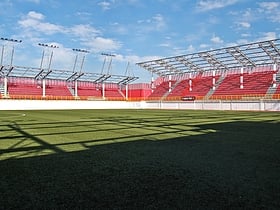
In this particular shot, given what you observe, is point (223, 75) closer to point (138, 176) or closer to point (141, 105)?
point (141, 105)

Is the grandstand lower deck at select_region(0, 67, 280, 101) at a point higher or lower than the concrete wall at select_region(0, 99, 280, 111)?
higher

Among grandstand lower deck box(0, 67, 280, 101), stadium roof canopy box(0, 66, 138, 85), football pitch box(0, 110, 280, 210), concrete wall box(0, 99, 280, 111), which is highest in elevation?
stadium roof canopy box(0, 66, 138, 85)

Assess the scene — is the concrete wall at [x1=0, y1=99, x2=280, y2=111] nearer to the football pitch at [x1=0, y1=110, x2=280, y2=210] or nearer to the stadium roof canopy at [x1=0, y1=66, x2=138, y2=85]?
the stadium roof canopy at [x1=0, y1=66, x2=138, y2=85]

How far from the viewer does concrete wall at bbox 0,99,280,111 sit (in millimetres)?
33888

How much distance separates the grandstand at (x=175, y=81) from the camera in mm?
39531

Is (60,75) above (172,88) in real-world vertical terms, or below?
above

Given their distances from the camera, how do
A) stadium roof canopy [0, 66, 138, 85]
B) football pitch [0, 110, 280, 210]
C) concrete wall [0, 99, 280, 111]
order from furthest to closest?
1. stadium roof canopy [0, 66, 138, 85]
2. concrete wall [0, 99, 280, 111]
3. football pitch [0, 110, 280, 210]

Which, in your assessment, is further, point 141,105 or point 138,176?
point 141,105

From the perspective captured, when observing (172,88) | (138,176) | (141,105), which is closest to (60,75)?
(141,105)

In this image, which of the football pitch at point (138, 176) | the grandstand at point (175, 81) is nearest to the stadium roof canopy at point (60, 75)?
the grandstand at point (175, 81)

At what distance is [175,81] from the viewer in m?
55.5

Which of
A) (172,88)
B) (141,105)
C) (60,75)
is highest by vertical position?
(60,75)

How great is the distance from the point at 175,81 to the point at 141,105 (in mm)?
9640

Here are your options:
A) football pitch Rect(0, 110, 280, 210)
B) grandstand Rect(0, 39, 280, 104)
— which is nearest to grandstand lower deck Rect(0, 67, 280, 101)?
grandstand Rect(0, 39, 280, 104)
